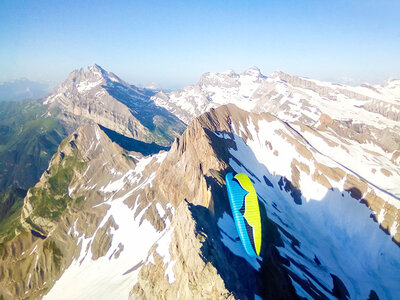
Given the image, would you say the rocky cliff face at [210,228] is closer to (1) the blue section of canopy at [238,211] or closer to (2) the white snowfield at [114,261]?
(2) the white snowfield at [114,261]

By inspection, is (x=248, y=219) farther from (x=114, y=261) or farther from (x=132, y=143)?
(x=132, y=143)

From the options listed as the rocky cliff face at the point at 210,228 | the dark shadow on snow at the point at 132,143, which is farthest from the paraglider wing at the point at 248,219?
the dark shadow on snow at the point at 132,143

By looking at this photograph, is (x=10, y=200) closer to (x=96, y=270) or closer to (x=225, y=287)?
(x=96, y=270)

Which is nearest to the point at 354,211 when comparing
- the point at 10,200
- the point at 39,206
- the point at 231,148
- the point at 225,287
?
the point at 231,148

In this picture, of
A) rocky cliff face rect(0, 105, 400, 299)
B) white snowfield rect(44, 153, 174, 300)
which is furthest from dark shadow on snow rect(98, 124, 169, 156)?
white snowfield rect(44, 153, 174, 300)

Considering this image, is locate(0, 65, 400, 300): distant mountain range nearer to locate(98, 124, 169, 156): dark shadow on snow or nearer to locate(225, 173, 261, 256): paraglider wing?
locate(225, 173, 261, 256): paraglider wing
